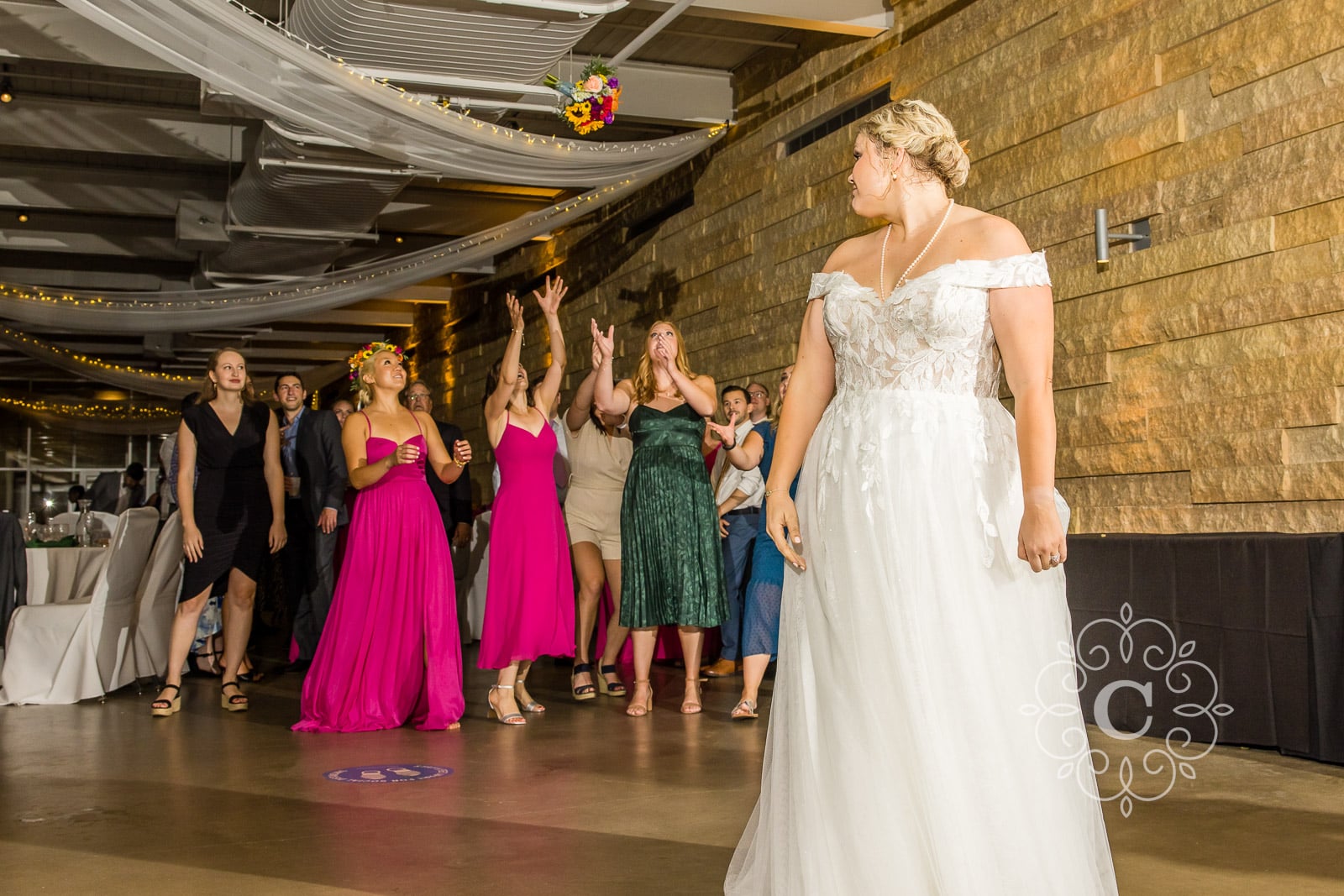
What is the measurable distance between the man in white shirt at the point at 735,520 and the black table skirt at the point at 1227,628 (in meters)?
1.96

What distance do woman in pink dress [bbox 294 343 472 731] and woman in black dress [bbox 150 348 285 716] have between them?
0.80 meters

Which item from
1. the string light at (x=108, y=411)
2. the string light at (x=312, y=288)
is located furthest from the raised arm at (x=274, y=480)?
the string light at (x=108, y=411)

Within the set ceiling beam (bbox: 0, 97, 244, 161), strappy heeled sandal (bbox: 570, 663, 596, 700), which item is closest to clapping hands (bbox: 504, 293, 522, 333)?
strappy heeled sandal (bbox: 570, 663, 596, 700)

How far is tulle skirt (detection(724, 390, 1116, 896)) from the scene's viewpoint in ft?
6.48

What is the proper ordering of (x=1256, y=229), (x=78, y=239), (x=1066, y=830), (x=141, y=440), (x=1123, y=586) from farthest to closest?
(x=141, y=440) < (x=78, y=239) < (x=1123, y=586) < (x=1256, y=229) < (x=1066, y=830)

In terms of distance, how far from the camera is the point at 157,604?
6617 mm

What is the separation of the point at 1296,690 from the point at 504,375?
124 inches

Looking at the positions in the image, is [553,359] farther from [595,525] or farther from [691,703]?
[691,703]

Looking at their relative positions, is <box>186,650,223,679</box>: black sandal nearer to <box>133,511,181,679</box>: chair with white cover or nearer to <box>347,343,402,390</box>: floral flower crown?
<box>133,511,181,679</box>: chair with white cover

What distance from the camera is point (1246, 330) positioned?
14.1ft

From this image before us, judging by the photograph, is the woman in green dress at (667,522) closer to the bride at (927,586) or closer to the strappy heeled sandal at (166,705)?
the strappy heeled sandal at (166,705)

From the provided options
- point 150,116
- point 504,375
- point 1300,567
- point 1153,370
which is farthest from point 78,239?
point 1300,567

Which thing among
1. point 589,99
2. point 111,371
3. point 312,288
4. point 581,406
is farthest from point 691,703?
point 111,371

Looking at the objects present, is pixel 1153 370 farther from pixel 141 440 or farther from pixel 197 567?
pixel 141 440
